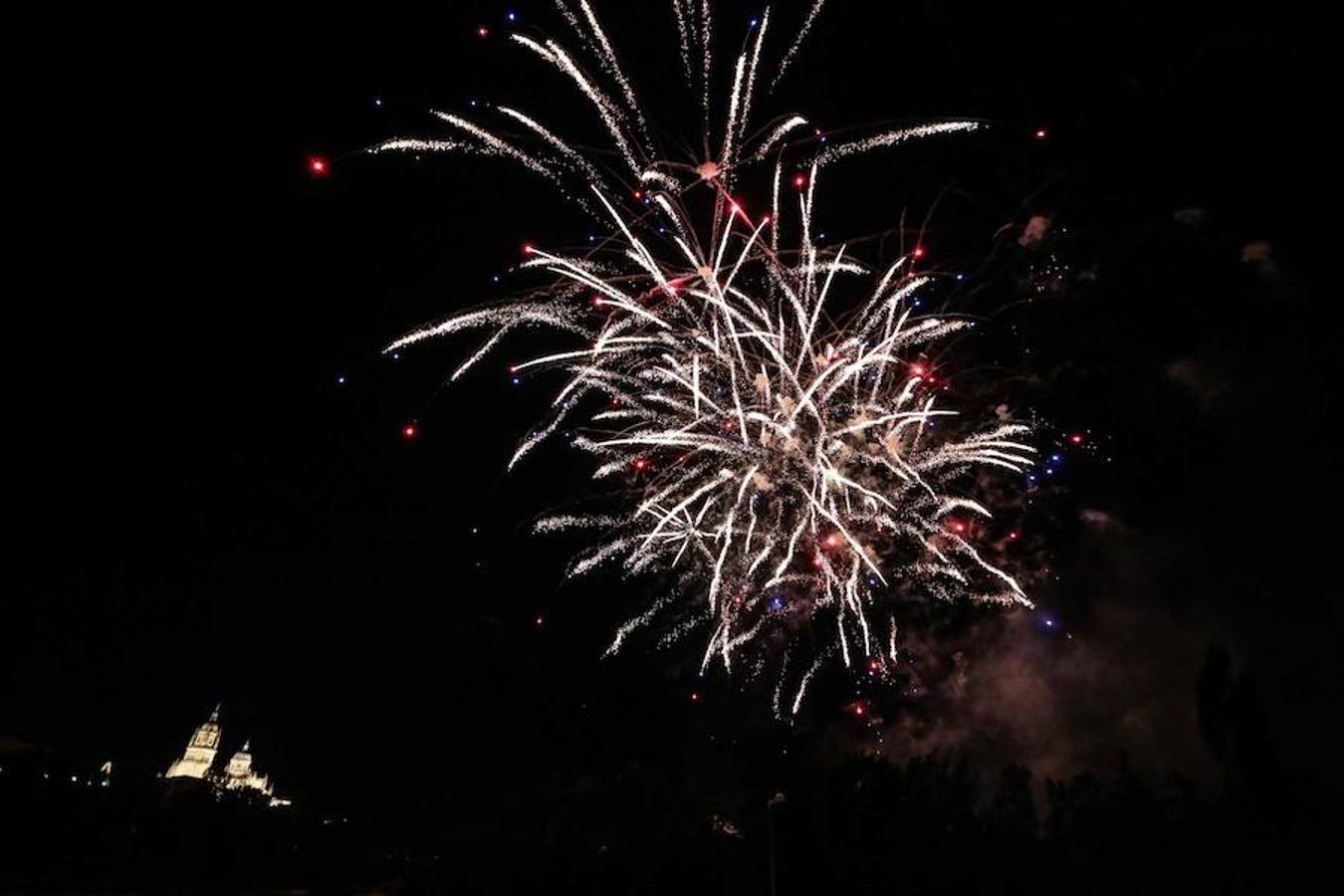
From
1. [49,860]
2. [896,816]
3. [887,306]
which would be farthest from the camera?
[896,816]

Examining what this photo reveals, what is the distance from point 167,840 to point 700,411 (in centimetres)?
982

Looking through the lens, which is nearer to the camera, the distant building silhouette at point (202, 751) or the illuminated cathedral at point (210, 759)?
the illuminated cathedral at point (210, 759)

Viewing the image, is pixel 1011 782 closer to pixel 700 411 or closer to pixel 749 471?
pixel 749 471

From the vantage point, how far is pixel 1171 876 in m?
13.4

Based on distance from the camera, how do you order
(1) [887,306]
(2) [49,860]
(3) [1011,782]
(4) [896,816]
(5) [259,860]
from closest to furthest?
(1) [887,306] → (2) [49,860] → (5) [259,860] → (4) [896,816] → (3) [1011,782]

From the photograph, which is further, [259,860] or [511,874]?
[259,860]

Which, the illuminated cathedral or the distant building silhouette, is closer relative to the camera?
the illuminated cathedral

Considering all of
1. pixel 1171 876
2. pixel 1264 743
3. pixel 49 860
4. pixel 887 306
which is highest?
pixel 887 306

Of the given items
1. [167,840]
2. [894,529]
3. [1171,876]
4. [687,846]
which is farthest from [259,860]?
[1171,876]

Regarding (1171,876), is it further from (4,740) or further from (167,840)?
(4,740)

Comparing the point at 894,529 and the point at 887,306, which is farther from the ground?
the point at 887,306

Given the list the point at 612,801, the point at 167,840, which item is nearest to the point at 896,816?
the point at 612,801

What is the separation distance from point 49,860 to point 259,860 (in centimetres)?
283

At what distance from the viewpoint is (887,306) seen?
10.6m
